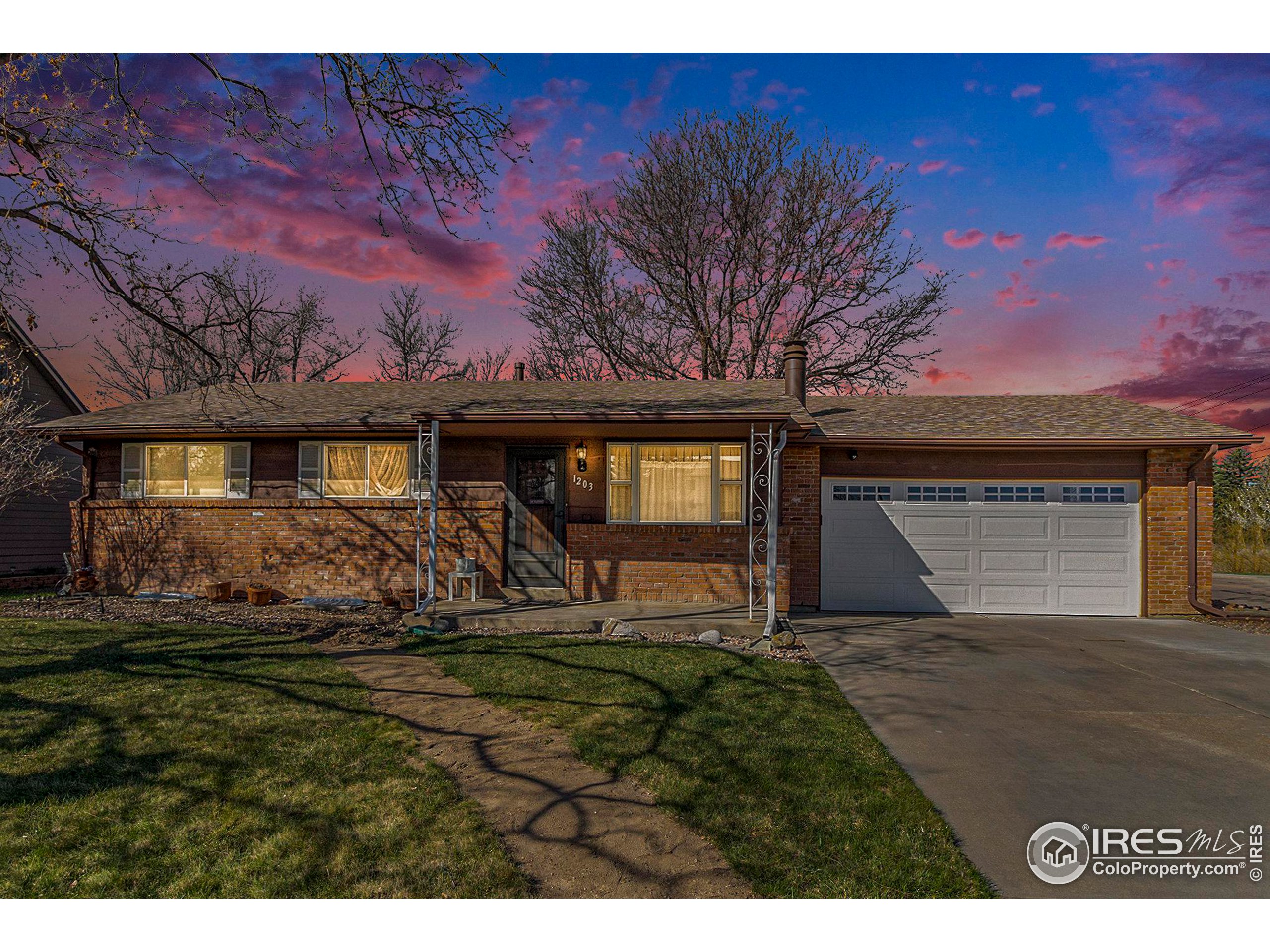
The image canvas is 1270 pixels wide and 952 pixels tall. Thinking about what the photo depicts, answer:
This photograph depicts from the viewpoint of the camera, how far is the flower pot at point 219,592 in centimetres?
1008

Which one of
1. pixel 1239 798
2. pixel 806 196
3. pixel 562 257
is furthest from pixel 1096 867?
pixel 562 257

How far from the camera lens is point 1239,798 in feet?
11.8

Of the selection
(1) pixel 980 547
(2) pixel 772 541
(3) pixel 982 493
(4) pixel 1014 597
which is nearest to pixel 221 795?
(2) pixel 772 541

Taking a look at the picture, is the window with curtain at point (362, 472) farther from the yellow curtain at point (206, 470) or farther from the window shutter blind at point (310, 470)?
the yellow curtain at point (206, 470)

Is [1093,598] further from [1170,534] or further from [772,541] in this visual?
[772,541]

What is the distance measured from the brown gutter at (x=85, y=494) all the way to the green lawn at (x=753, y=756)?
8477 mm

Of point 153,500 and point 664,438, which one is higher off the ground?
point 664,438

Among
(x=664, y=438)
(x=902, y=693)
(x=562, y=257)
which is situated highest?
(x=562, y=257)

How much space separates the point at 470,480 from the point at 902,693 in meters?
7.23

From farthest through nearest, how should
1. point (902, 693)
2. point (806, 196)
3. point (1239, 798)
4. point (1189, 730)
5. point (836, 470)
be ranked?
1. point (806, 196)
2. point (836, 470)
3. point (902, 693)
4. point (1189, 730)
5. point (1239, 798)

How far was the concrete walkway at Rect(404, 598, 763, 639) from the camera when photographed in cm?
820

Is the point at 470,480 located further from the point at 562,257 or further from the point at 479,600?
the point at 562,257

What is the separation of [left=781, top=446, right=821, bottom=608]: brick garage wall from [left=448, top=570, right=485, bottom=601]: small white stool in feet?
16.8

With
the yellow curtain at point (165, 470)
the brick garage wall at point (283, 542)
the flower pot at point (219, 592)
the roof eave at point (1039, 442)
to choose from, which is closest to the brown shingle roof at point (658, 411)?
the roof eave at point (1039, 442)
